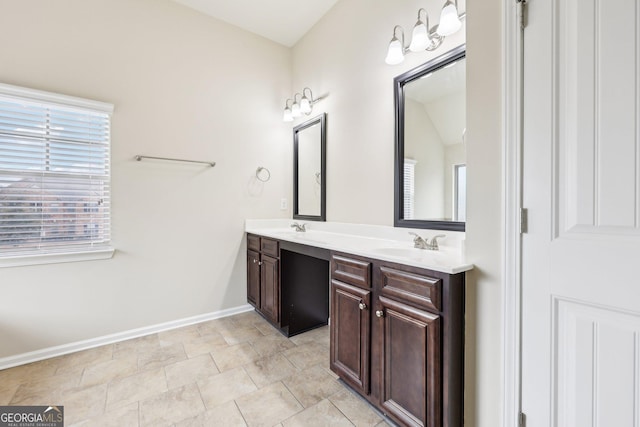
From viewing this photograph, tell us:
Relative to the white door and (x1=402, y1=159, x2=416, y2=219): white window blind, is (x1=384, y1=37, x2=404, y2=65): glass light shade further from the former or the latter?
the white door

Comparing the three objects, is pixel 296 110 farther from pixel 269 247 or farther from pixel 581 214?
pixel 581 214

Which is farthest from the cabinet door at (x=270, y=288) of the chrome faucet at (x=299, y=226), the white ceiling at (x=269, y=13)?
the white ceiling at (x=269, y=13)

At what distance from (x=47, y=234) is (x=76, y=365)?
3.23 ft

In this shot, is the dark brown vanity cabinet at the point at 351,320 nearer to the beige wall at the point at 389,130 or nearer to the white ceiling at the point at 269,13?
the beige wall at the point at 389,130

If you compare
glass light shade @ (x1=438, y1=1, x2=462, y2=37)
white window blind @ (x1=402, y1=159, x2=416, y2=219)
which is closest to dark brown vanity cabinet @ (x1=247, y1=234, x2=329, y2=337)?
white window blind @ (x1=402, y1=159, x2=416, y2=219)

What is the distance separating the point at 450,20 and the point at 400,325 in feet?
5.45

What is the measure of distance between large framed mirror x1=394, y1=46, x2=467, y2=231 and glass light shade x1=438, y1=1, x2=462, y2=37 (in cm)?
12

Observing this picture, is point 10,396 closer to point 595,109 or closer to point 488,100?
point 488,100

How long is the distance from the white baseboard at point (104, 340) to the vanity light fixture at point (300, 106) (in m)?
2.15

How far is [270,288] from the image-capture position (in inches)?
98.7

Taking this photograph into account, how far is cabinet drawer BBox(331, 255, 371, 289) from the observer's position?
4.98 feet

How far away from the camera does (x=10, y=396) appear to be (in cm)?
167

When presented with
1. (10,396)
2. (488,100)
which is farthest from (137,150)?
(488,100)

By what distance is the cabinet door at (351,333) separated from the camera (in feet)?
4.99
